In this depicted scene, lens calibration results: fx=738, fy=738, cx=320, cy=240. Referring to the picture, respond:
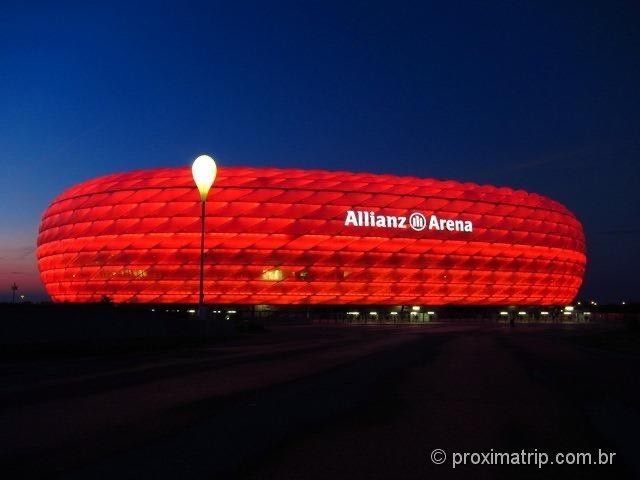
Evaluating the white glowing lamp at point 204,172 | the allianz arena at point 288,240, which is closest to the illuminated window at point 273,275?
the allianz arena at point 288,240

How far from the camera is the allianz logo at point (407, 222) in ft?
248

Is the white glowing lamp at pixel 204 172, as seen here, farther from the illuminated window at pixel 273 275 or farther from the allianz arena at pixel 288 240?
the illuminated window at pixel 273 275

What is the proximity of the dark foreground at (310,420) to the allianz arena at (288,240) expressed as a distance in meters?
56.2

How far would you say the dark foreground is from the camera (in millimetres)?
6637

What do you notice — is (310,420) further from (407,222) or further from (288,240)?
(407,222)

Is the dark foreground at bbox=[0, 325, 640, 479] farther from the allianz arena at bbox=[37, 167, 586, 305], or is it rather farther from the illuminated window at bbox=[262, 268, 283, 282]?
the illuminated window at bbox=[262, 268, 283, 282]

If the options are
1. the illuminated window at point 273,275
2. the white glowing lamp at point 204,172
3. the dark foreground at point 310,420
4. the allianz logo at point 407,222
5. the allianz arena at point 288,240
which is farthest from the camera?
the allianz logo at point 407,222

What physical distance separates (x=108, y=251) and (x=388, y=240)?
29255 millimetres

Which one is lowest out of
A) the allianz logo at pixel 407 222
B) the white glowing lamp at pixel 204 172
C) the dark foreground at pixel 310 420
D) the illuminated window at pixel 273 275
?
the dark foreground at pixel 310 420

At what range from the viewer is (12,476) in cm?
616

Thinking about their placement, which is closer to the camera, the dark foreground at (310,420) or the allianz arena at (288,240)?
the dark foreground at (310,420)

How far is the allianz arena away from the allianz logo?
123 millimetres

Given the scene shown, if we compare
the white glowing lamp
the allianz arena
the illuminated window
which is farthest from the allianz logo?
the white glowing lamp

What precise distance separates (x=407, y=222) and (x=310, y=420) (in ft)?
228
